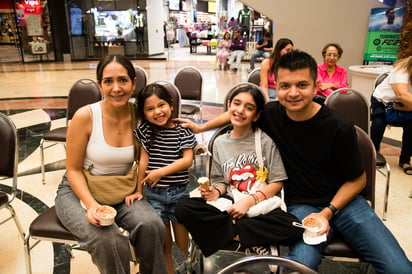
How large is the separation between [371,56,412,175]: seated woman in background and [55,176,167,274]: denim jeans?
260cm

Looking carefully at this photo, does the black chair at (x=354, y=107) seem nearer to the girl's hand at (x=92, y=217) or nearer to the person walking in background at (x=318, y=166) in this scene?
the person walking in background at (x=318, y=166)

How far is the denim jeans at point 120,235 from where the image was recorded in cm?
146

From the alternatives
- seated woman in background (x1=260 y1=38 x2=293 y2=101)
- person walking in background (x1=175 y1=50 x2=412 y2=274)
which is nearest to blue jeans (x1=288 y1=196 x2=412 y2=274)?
person walking in background (x1=175 y1=50 x2=412 y2=274)

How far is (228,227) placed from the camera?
145 cm

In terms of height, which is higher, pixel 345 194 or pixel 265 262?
pixel 265 262

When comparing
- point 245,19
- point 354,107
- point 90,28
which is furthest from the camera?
point 90,28

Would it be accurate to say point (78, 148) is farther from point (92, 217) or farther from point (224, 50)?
point (224, 50)

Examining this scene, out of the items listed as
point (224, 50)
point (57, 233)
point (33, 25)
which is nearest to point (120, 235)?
point (57, 233)

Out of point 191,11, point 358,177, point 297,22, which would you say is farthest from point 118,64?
point 191,11

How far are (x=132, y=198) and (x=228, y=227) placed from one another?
0.55 m

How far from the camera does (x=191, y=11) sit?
23.7 meters

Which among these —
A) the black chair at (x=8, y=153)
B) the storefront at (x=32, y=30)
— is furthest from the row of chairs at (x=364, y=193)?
the storefront at (x=32, y=30)

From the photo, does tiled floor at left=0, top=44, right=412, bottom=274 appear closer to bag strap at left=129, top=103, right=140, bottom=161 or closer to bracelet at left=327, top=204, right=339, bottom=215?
bracelet at left=327, top=204, right=339, bottom=215

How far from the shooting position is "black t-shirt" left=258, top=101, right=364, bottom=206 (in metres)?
1.51
